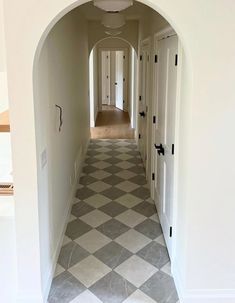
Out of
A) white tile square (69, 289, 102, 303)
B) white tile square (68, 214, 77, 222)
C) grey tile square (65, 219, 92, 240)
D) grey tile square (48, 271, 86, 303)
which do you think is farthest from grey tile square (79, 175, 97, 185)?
white tile square (69, 289, 102, 303)

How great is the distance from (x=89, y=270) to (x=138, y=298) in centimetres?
53

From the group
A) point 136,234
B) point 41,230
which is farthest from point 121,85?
point 41,230

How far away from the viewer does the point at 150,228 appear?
3633 mm

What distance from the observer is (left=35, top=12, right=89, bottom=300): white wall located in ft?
8.07

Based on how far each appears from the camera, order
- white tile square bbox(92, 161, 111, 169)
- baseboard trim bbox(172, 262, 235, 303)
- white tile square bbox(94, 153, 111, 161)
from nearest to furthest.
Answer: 1. baseboard trim bbox(172, 262, 235, 303)
2. white tile square bbox(92, 161, 111, 169)
3. white tile square bbox(94, 153, 111, 161)

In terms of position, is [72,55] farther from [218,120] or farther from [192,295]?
[192,295]

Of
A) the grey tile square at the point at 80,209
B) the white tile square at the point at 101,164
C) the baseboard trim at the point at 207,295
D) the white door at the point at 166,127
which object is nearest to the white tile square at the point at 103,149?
the white tile square at the point at 101,164

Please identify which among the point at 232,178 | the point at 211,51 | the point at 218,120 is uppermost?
the point at 211,51

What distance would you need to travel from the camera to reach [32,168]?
2.25m

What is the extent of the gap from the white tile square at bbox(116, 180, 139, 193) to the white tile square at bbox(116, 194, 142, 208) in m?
0.21

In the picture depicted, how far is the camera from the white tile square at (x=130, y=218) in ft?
12.3

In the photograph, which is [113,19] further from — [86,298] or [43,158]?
[86,298]

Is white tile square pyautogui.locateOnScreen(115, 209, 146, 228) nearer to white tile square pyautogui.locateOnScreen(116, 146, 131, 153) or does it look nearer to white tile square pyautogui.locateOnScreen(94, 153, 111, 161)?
white tile square pyautogui.locateOnScreen(94, 153, 111, 161)

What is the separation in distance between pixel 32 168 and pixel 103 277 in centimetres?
117
